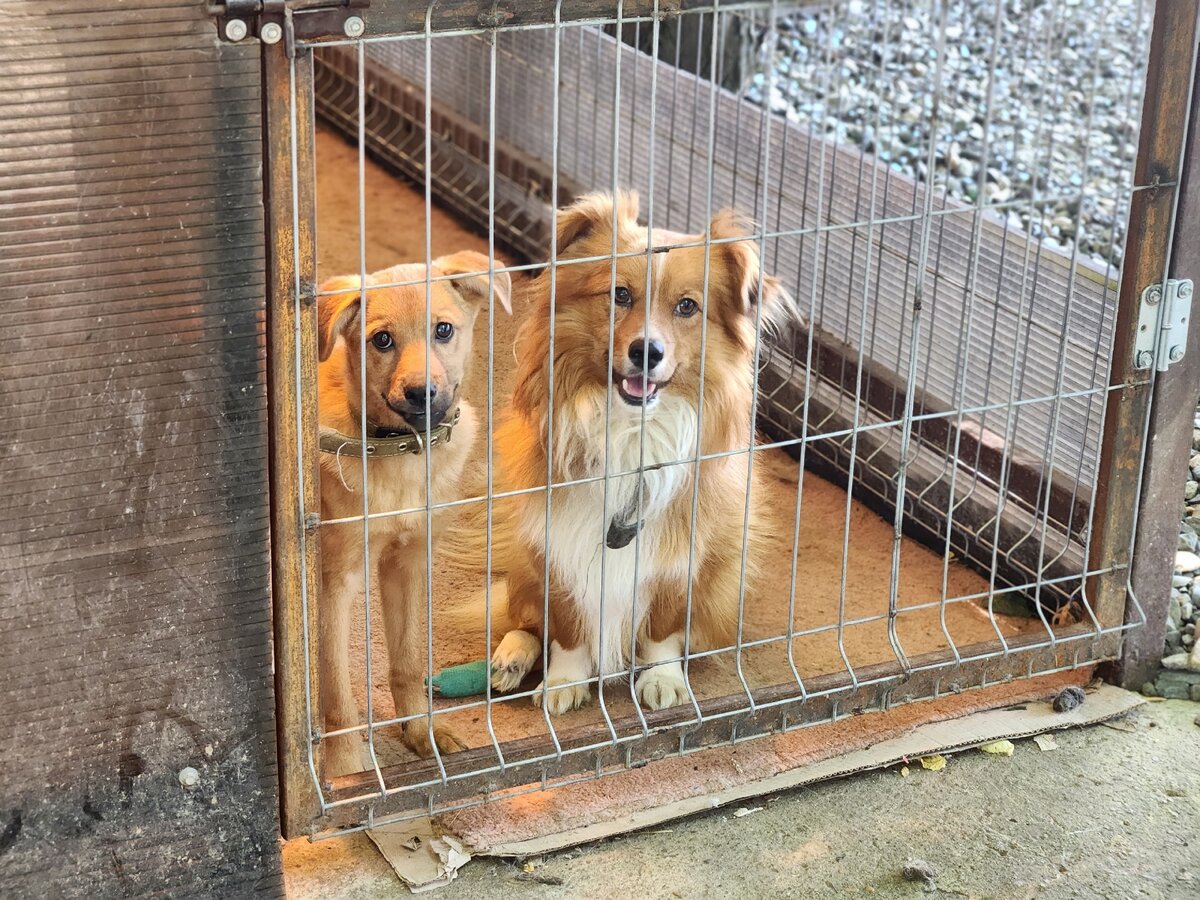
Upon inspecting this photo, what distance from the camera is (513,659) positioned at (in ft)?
11.0

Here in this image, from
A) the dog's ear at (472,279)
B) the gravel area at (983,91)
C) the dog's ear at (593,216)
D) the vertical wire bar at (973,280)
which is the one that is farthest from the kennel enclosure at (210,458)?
the gravel area at (983,91)

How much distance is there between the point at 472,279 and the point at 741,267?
54cm

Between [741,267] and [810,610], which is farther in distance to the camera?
[810,610]

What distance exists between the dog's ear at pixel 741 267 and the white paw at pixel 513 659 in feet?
2.93

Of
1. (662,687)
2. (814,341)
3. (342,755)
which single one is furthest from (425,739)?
(814,341)

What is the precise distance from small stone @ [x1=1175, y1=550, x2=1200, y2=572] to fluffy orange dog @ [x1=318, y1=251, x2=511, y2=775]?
180 cm

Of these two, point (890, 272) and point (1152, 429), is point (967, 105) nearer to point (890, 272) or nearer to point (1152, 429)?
point (890, 272)

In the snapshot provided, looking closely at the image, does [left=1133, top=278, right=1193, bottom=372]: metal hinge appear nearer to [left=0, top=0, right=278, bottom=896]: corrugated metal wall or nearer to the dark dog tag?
the dark dog tag

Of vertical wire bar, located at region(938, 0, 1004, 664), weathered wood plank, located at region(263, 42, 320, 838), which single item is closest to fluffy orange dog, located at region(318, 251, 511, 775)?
weathered wood plank, located at region(263, 42, 320, 838)

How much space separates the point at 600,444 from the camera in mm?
3113

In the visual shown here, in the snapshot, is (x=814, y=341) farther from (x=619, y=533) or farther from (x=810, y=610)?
(x=619, y=533)

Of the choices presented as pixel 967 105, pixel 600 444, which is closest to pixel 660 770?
pixel 600 444

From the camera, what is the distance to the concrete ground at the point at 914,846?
9.01ft

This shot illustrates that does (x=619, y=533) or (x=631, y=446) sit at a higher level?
(x=631, y=446)
